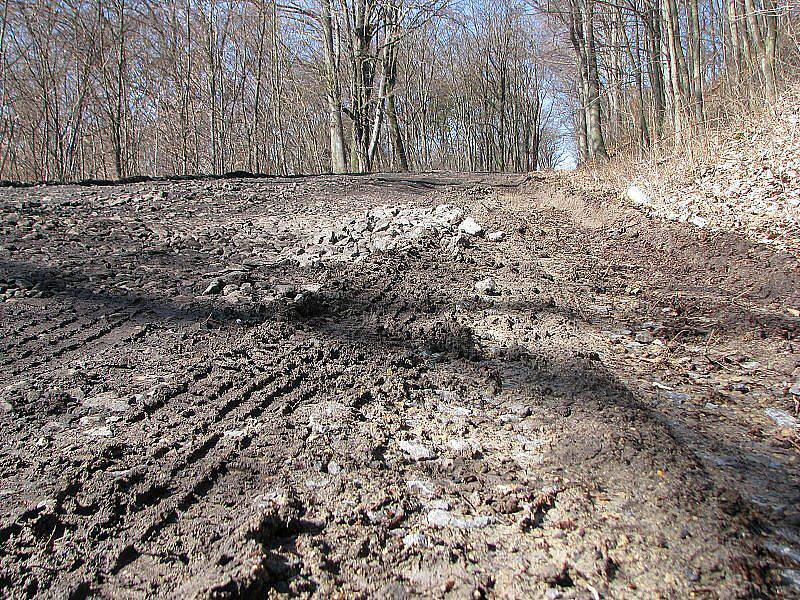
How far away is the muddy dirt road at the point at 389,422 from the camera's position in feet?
4.24

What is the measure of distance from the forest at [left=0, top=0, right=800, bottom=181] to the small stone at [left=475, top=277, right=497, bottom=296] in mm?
6248

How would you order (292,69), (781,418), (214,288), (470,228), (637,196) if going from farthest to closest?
1. (292,69)
2. (637,196)
3. (470,228)
4. (214,288)
5. (781,418)

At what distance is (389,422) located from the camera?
6.73 feet

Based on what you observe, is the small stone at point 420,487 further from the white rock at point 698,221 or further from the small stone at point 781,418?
the white rock at point 698,221

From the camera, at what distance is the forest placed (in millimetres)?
9852

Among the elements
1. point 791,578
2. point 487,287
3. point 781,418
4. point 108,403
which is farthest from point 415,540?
point 487,287

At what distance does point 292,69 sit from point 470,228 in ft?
44.0

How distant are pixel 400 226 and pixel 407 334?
231 centimetres

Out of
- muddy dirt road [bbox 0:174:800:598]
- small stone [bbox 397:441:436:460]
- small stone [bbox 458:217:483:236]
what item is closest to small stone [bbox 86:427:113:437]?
muddy dirt road [bbox 0:174:800:598]

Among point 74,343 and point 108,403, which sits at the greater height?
point 74,343

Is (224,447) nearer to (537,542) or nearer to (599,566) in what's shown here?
(537,542)

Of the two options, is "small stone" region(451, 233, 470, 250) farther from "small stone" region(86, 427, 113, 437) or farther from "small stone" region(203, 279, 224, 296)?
"small stone" region(86, 427, 113, 437)

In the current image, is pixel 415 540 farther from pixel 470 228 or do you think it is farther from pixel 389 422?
pixel 470 228

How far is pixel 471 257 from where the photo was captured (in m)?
4.40
